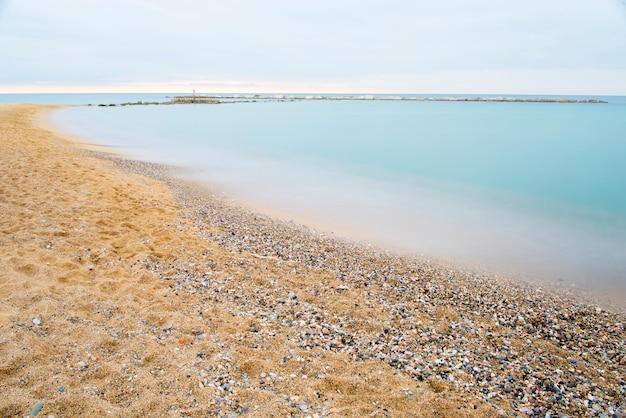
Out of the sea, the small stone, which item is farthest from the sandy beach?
the sea

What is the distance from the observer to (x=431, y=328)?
6.16 meters

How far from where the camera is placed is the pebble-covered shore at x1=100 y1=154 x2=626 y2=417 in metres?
4.84

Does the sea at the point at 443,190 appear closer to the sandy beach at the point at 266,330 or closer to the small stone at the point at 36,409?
the sandy beach at the point at 266,330

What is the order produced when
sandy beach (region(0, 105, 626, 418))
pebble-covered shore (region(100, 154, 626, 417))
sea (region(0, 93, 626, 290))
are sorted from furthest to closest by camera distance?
sea (region(0, 93, 626, 290)) → pebble-covered shore (region(100, 154, 626, 417)) → sandy beach (region(0, 105, 626, 418))

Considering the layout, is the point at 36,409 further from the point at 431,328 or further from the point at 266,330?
the point at 431,328

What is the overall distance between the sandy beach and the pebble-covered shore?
0.03 metres

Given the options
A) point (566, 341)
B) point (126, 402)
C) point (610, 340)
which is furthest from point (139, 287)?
point (610, 340)

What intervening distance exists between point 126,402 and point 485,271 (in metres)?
8.20

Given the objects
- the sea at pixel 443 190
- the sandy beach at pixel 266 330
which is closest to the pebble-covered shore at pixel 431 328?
the sandy beach at pixel 266 330

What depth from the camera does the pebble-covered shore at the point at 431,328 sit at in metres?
4.84

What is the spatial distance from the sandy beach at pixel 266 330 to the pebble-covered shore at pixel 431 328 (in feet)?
A: 0.09

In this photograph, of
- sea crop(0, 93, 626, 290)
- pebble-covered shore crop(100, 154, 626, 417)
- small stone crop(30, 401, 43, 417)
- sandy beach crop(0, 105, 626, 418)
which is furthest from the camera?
sea crop(0, 93, 626, 290)

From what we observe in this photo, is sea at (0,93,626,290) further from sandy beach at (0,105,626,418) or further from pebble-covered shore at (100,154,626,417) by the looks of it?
sandy beach at (0,105,626,418)

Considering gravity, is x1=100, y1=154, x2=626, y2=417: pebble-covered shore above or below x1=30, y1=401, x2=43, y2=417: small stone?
below
